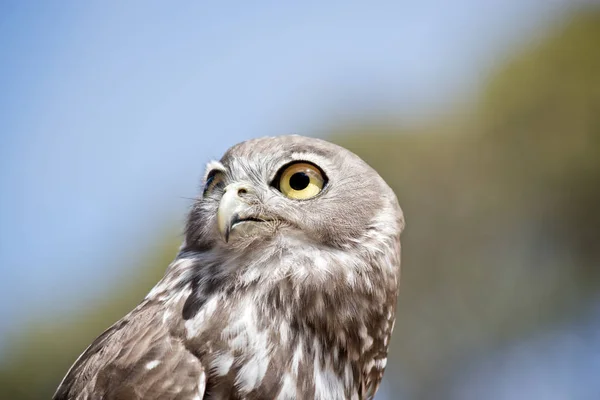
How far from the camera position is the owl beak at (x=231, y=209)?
9.62 ft

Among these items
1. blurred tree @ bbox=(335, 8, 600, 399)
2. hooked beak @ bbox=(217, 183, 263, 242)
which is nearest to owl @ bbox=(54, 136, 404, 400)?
hooked beak @ bbox=(217, 183, 263, 242)

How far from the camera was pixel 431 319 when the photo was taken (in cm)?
1961

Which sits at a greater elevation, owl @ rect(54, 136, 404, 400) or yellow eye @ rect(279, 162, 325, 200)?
yellow eye @ rect(279, 162, 325, 200)

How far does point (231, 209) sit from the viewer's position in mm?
2980

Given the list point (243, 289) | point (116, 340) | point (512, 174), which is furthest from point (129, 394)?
point (512, 174)

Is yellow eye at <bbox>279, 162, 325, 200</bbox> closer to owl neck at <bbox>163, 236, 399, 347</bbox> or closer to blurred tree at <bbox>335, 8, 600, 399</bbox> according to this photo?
owl neck at <bbox>163, 236, 399, 347</bbox>

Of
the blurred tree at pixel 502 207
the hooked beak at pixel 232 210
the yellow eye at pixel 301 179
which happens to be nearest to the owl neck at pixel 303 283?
the hooked beak at pixel 232 210

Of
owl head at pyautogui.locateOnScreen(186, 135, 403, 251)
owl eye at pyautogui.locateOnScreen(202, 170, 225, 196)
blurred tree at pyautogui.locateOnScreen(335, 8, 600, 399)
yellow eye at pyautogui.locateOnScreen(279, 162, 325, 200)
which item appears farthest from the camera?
blurred tree at pyautogui.locateOnScreen(335, 8, 600, 399)

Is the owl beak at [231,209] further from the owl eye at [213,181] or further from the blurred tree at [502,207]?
the blurred tree at [502,207]

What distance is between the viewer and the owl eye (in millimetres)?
3336

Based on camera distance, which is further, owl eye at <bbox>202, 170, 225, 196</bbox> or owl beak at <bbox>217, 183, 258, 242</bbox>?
owl eye at <bbox>202, 170, 225, 196</bbox>

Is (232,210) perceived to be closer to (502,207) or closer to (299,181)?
(299,181)

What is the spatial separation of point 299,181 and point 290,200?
0.13m

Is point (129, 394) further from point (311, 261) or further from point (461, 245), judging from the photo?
point (461, 245)
